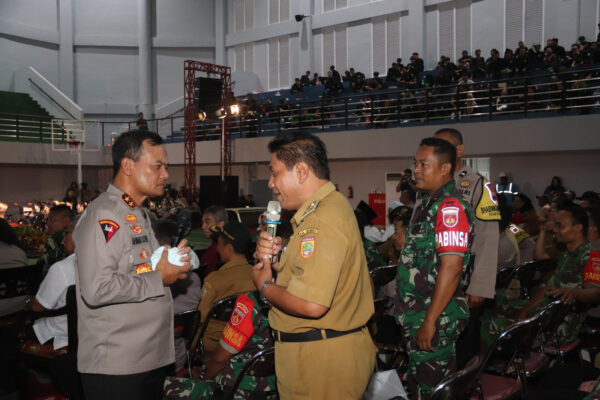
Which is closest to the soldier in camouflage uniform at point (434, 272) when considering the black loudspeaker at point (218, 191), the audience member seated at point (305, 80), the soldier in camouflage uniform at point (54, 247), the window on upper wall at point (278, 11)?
the soldier in camouflage uniform at point (54, 247)

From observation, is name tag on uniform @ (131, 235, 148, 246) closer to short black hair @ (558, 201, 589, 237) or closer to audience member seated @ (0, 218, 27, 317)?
audience member seated @ (0, 218, 27, 317)

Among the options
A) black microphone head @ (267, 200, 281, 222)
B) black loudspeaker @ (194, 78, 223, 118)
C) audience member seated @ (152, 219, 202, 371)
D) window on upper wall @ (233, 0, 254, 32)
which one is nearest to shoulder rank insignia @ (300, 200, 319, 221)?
black microphone head @ (267, 200, 281, 222)

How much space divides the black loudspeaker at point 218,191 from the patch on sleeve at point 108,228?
45.4 ft

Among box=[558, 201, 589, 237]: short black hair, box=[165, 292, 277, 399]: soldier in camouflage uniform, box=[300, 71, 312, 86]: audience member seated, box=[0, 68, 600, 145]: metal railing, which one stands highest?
box=[300, 71, 312, 86]: audience member seated

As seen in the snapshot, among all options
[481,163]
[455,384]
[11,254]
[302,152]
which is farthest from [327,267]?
[481,163]

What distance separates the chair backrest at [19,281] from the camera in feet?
12.4

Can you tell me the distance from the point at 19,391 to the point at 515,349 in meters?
3.34

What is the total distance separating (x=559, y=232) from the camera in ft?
12.8

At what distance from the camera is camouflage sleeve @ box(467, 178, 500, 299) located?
118 inches

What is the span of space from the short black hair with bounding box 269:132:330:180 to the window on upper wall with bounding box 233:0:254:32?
2267 cm

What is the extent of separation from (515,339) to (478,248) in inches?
22.1

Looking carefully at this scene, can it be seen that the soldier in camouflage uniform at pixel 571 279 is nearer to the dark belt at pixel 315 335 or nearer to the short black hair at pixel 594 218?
the short black hair at pixel 594 218

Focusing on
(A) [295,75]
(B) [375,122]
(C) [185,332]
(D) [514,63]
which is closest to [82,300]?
(C) [185,332]

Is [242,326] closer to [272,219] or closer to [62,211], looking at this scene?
[272,219]
